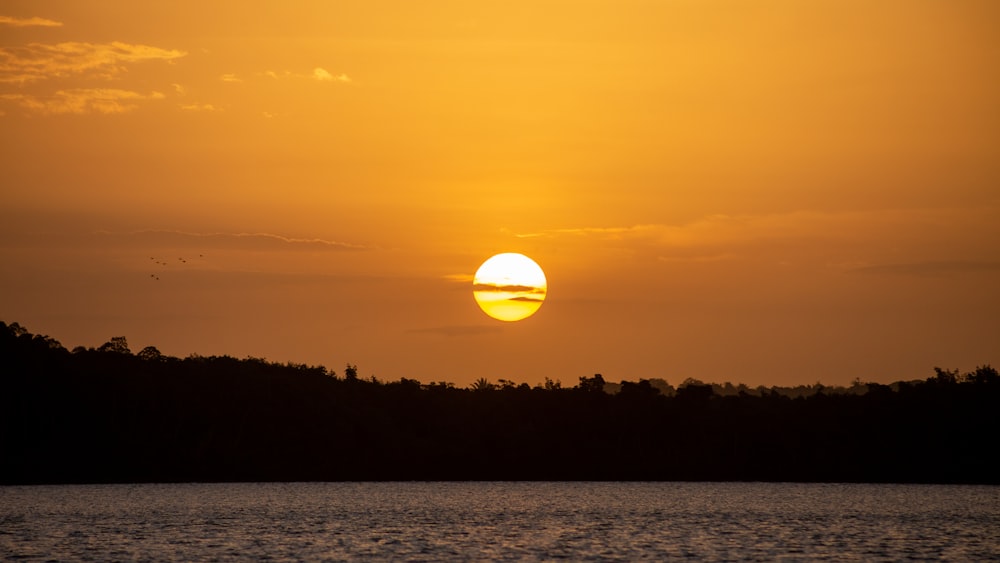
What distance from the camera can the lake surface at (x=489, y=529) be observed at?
9775cm

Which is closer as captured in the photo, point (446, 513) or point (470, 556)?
point (470, 556)

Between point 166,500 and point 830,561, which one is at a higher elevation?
point 166,500

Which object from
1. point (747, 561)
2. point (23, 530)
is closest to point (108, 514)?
point (23, 530)

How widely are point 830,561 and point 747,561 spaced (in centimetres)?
607

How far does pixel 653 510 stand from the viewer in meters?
162

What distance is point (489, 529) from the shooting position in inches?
4929

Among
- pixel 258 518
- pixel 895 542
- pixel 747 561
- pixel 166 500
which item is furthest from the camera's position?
pixel 166 500

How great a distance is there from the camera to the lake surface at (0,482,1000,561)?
9775 cm

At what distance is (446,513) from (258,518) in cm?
2399

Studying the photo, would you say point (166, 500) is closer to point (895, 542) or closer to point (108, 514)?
point (108, 514)

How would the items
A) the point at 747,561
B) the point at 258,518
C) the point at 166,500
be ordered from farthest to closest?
the point at 166,500 < the point at 258,518 < the point at 747,561

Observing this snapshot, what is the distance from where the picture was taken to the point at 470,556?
9550 centimetres

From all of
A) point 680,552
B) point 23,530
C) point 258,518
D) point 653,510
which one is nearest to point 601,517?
point 653,510

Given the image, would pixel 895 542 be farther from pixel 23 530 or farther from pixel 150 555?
pixel 23 530
